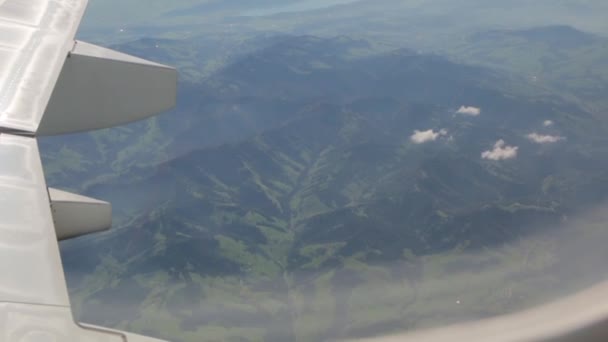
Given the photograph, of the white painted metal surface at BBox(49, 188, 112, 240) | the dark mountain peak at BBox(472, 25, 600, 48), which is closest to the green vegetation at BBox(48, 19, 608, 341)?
the white painted metal surface at BBox(49, 188, 112, 240)

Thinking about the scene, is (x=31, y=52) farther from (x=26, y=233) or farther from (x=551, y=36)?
(x=551, y=36)

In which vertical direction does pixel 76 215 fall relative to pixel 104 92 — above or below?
below

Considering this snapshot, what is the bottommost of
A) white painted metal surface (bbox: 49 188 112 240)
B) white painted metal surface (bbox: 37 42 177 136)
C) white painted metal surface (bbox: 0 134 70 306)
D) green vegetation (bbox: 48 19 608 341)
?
green vegetation (bbox: 48 19 608 341)

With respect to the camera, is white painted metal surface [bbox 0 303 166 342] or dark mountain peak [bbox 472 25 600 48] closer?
white painted metal surface [bbox 0 303 166 342]

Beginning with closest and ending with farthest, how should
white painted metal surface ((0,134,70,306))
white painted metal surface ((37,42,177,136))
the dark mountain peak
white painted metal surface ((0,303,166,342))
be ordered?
white painted metal surface ((0,303,166,342)) → white painted metal surface ((0,134,70,306)) → white painted metal surface ((37,42,177,136)) → the dark mountain peak

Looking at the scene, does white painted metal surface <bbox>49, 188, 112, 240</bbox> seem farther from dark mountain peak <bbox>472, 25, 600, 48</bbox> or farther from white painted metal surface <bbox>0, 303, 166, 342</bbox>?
dark mountain peak <bbox>472, 25, 600, 48</bbox>

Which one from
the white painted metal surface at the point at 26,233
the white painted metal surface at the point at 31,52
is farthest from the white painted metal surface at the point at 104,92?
the white painted metal surface at the point at 26,233

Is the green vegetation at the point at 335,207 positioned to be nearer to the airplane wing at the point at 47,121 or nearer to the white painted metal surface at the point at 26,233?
the airplane wing at the point at 47,121

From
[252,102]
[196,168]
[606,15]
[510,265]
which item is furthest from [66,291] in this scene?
[606,15]

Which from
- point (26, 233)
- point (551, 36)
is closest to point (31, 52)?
point (26, 233)
